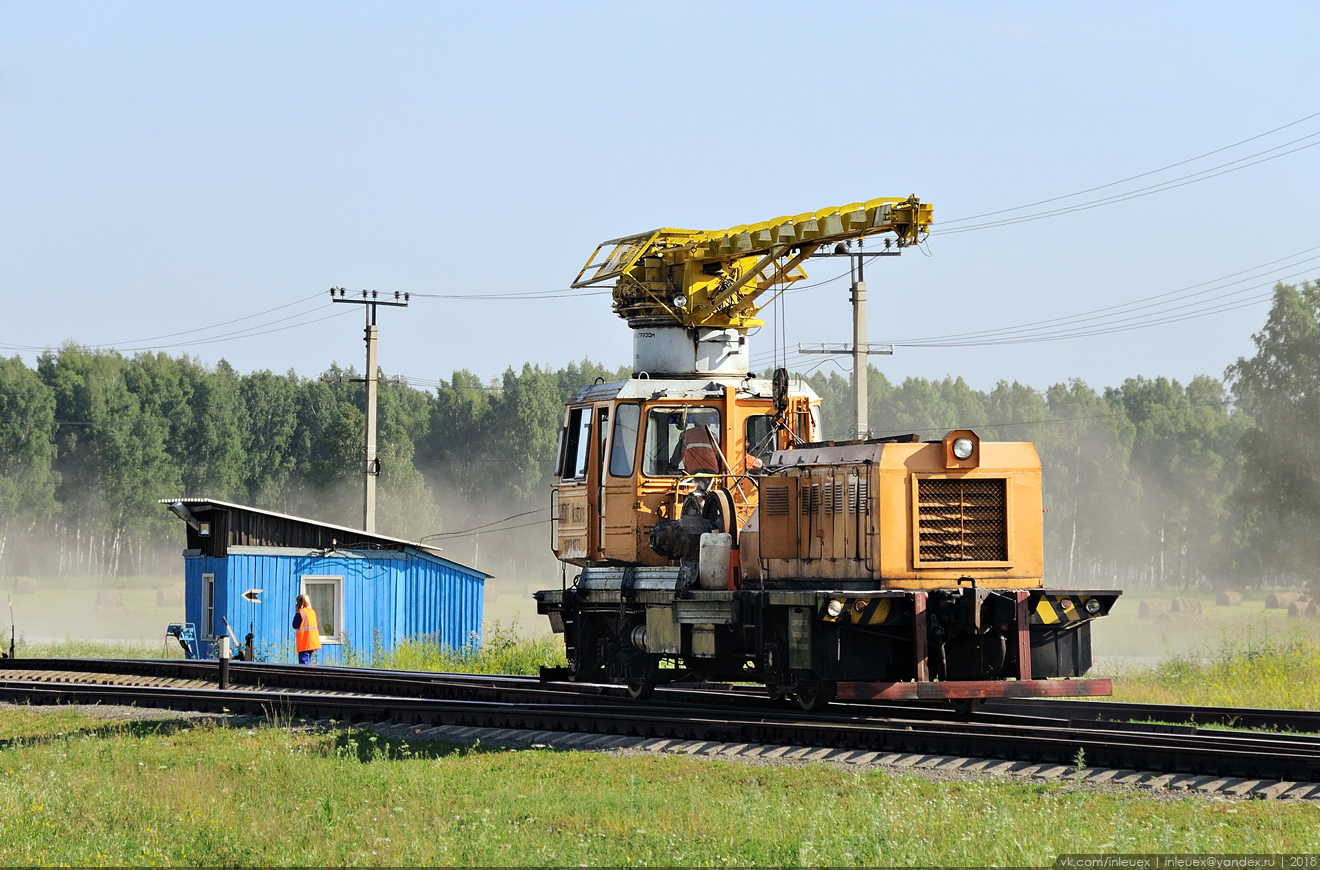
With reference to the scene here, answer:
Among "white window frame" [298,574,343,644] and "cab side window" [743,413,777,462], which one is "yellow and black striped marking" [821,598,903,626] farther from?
"white window frame" [298,574,343,644]

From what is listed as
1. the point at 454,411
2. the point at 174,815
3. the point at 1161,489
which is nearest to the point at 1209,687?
the point at 174,815

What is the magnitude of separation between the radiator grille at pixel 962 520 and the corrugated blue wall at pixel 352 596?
61.3 feet

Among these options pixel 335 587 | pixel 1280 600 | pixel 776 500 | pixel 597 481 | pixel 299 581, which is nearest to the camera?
pixel 776 500

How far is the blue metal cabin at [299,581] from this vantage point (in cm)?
2906

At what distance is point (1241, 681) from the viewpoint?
66.1 ft

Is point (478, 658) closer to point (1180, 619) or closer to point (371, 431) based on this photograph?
point (371, 431)

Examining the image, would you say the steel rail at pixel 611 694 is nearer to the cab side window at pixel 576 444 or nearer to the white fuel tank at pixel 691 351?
the cab side window at pixel 576 444

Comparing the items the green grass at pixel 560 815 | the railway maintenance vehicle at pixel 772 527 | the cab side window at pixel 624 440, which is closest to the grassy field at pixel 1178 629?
the railway maintenance vehicle at pixel 772 527

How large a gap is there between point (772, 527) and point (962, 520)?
186 cm

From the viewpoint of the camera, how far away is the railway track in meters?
10.3

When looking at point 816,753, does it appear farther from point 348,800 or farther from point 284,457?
point 284,457

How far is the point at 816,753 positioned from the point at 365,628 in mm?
20808

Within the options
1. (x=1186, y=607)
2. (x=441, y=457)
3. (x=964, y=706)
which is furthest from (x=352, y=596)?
(x=441, y=457)

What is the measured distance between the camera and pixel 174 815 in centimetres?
944
